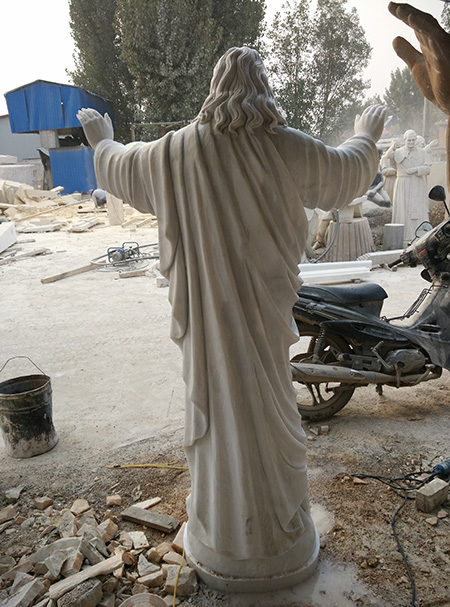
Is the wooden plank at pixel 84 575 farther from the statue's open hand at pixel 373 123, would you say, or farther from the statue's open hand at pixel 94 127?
the statue's open hand at pixel 373 123

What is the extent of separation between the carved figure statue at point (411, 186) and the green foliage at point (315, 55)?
10.1m

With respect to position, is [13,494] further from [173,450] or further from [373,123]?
[373,123]

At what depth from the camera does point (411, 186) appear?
9672mm

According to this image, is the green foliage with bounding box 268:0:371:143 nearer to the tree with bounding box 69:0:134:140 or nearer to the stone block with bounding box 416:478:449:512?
the tree with bounding box 69:0:134:140

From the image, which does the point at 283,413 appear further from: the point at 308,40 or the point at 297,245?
the point at 308,40

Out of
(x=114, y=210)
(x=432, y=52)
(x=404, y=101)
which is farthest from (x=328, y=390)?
(x=404, y=101)

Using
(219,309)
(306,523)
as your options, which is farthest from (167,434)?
(219,309)

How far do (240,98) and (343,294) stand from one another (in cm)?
220

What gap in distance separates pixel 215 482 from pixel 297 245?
100 centimetres

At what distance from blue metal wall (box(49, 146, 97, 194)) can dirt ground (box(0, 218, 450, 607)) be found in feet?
59.9

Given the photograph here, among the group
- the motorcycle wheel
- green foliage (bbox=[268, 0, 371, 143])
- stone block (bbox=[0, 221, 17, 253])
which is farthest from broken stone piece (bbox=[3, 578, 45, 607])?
green foliage (bbox=[268, 0, 371, 143])

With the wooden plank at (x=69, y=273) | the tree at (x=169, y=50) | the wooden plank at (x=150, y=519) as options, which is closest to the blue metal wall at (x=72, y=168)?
the tree at (x=169, y=50)

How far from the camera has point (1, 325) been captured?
6449 mm

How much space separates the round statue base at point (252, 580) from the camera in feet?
6.87
